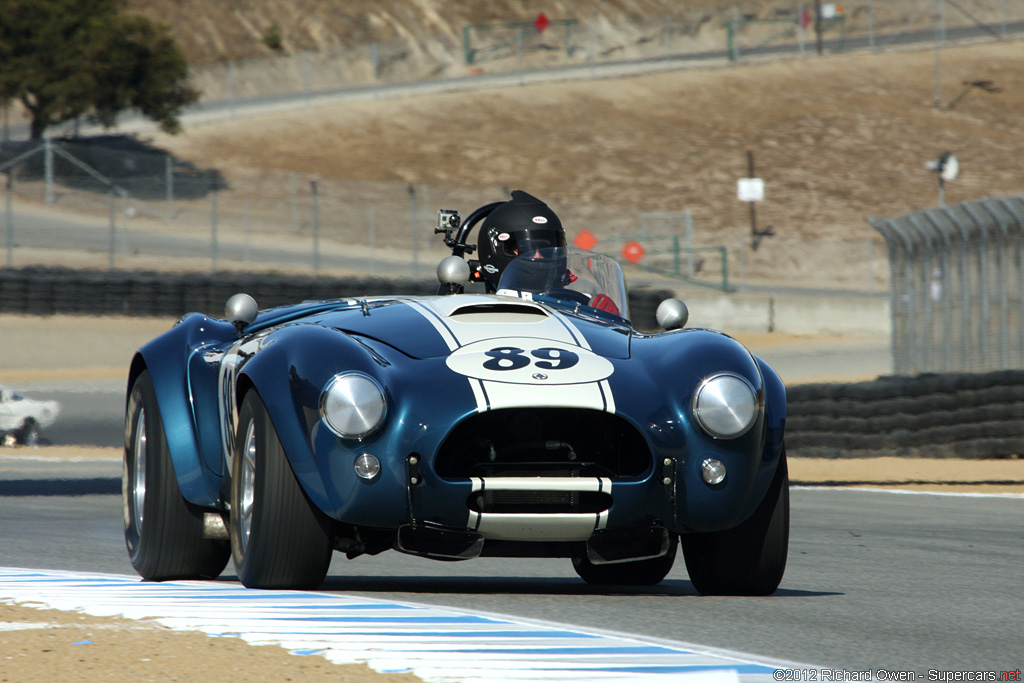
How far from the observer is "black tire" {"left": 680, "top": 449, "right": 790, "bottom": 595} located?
5340 millimetres

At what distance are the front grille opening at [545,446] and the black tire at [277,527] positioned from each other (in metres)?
0.49

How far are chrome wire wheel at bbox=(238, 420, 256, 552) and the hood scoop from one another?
2.77ft

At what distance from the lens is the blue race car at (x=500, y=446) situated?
4840mm

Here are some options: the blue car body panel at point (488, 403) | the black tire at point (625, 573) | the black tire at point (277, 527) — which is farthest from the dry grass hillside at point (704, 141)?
the black tire at point (277, 527)

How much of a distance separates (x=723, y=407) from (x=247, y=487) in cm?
167

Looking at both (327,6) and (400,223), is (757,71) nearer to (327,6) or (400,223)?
(400,223)

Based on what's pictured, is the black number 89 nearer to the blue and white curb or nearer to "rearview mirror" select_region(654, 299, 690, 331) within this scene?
the blue and white curb

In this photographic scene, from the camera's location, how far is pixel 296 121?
52531 mm

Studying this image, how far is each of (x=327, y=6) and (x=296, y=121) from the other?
36.4 metres

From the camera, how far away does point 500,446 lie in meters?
5.02

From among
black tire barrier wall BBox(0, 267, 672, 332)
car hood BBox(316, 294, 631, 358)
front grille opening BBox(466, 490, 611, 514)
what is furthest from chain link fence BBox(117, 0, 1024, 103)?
front grille opening BBox(466, 490, 611, 514)

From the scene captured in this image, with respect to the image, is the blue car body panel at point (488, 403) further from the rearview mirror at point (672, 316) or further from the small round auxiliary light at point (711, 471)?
the rearview mirror at point (672, 316)

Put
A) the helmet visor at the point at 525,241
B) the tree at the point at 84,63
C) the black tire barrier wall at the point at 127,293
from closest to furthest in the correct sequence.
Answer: the helmet visor at the point at 525,241 < the black tire barrier wall at the point at 127,293 < the tree at the point at 84,63

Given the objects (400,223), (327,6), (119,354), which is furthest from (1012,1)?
(119,354)
